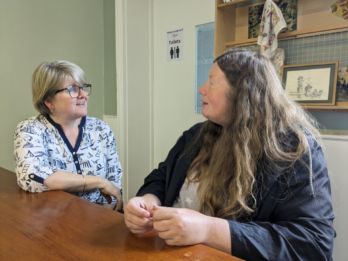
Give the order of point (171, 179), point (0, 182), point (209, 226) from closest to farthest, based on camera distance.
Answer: point (209, 226) < point (171, 179) < point (0, 182)

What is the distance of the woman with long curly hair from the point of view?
0.78 m

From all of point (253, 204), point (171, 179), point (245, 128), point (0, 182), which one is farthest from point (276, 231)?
point (0, 182)

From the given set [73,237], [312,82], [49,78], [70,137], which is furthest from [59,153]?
[312,82]

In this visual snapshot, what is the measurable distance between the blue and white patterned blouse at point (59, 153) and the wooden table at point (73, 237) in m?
0.22

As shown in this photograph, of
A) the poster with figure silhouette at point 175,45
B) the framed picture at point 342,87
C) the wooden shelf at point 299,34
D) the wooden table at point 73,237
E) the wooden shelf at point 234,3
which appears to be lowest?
the wooden table at point 73,237

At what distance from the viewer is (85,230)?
32.4 inches

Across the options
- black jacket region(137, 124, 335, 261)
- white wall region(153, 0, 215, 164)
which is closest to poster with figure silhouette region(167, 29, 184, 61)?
white wall region(153, 0, 215, 164)

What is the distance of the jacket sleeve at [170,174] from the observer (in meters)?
1.17

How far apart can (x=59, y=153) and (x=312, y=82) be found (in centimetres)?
136

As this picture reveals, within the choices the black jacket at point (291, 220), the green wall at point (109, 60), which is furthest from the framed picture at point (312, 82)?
the green wall at point (109, 60)

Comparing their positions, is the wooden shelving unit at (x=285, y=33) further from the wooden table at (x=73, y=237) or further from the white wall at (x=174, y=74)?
the wooden table at (x=73, y=237)

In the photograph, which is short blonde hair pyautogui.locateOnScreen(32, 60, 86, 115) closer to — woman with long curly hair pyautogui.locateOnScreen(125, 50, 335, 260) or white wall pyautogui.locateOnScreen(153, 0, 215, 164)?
woman with long curly hair pyautogui.locateOnScreen(125, 50, 335, 260)

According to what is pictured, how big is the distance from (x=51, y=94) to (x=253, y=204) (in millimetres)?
1130

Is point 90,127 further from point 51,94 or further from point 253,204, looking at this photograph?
point 253,204
